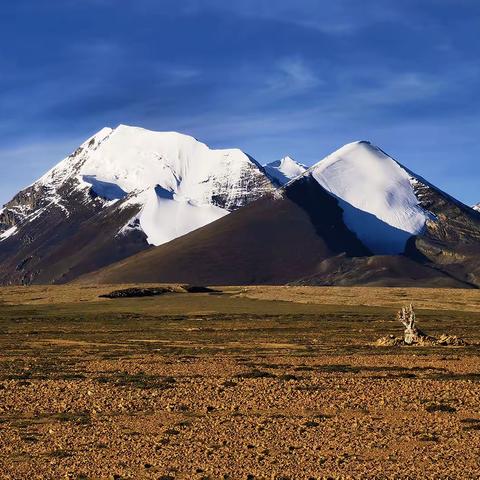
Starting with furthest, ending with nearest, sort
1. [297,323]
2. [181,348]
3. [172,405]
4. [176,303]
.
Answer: [176,303]
[297,323]
[181,348]
[172,405]

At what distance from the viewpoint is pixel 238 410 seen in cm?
3038

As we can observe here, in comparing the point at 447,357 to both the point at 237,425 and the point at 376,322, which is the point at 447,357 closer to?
the point at 237,425

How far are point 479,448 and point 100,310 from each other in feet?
399

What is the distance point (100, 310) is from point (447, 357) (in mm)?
96303

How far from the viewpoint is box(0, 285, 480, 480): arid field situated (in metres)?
22.1

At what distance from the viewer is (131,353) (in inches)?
2178

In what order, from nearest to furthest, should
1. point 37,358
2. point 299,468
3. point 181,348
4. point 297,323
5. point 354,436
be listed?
point 299,468, point 354,436, point 37,358, point 181,348, point 297,323

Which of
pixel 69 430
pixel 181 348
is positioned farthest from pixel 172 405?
pixel 181 348

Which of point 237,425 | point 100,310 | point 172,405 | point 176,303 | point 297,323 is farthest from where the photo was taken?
point 176,303

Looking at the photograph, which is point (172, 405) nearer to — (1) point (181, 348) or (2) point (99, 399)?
(2) point (99, 399)

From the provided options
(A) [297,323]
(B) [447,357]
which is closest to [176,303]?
(A) [297,323]

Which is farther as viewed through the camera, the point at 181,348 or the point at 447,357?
the point at 181,348

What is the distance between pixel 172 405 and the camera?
103ft

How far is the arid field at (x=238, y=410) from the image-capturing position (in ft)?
72.6
